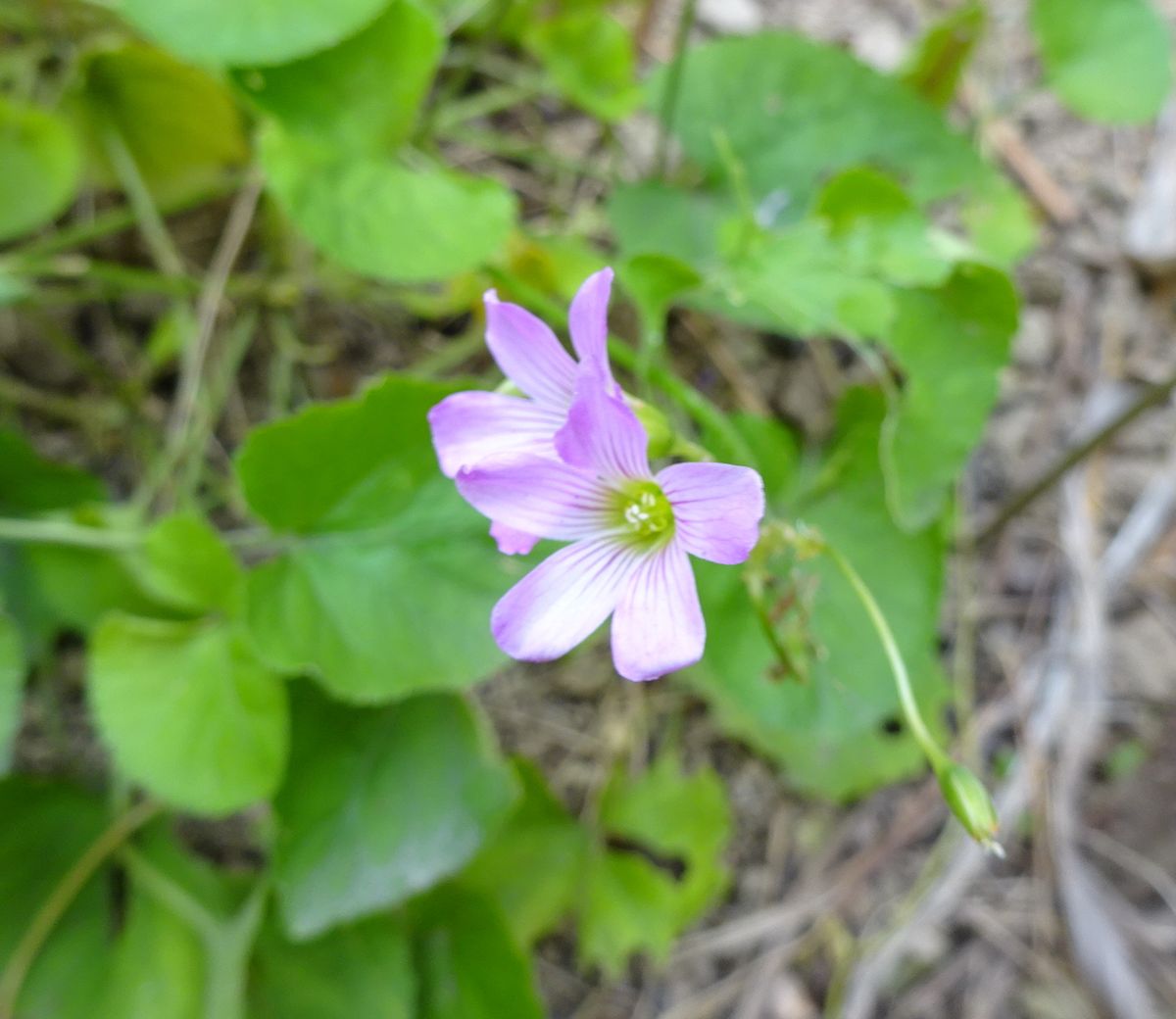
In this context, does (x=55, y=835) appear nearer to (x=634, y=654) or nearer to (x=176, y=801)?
(x=176, y=801)

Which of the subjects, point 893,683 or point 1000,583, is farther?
point 1000,583

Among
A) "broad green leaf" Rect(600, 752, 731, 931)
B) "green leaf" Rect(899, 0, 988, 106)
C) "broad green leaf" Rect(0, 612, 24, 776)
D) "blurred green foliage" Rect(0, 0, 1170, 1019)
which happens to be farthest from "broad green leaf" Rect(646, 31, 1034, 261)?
"broad green leaf" Rect(0, 612, 24, 776)

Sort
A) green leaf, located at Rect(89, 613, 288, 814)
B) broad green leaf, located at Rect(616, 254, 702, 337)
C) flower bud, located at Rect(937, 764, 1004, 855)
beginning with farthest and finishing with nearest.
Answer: green leaf, located at Rect(89, 613, 288, 814), broad green leaf, located at Rect(616, 254, 702, 337), flower bud, located at Rect(937, 764, 1004, 855)

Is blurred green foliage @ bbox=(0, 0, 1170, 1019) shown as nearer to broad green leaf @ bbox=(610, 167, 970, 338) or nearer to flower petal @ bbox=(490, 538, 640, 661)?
broad green leaf @ bbox=(610, 167, 970, 338)

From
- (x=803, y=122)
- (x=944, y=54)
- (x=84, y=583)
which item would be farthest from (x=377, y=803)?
(x=944, y=54)

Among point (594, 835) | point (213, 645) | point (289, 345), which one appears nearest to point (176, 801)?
point (213, 645)

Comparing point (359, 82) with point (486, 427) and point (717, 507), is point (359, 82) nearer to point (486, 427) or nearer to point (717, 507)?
point (486, 427)
